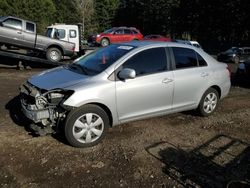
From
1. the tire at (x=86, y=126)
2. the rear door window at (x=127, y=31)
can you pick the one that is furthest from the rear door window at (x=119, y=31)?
the tire at (x=86, y=126)

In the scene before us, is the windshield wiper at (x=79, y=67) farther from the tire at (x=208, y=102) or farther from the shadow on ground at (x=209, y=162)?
the tire at (x=208, y=102)

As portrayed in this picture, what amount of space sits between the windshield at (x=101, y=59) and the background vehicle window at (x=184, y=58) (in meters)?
0.93

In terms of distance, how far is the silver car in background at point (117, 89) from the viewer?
4.96 metres

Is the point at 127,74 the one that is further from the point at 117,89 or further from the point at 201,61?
the point at 201,61

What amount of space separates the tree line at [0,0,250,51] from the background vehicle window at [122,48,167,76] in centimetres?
2992

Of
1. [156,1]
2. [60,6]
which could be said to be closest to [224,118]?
[156,1]

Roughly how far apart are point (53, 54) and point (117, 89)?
33.3 feet

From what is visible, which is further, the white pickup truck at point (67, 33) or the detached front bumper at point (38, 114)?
the white pickup truck at point (67, 33)

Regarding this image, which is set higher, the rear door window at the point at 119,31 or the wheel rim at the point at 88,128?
the rear door window at the point at 119,31

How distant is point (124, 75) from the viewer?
17.2ft

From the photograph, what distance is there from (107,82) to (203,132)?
2.10 meters

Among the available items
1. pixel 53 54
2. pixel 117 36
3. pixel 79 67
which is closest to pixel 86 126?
pixel 79 67

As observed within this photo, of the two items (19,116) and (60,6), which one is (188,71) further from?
(60,6)

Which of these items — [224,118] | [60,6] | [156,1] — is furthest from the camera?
[60,6]
